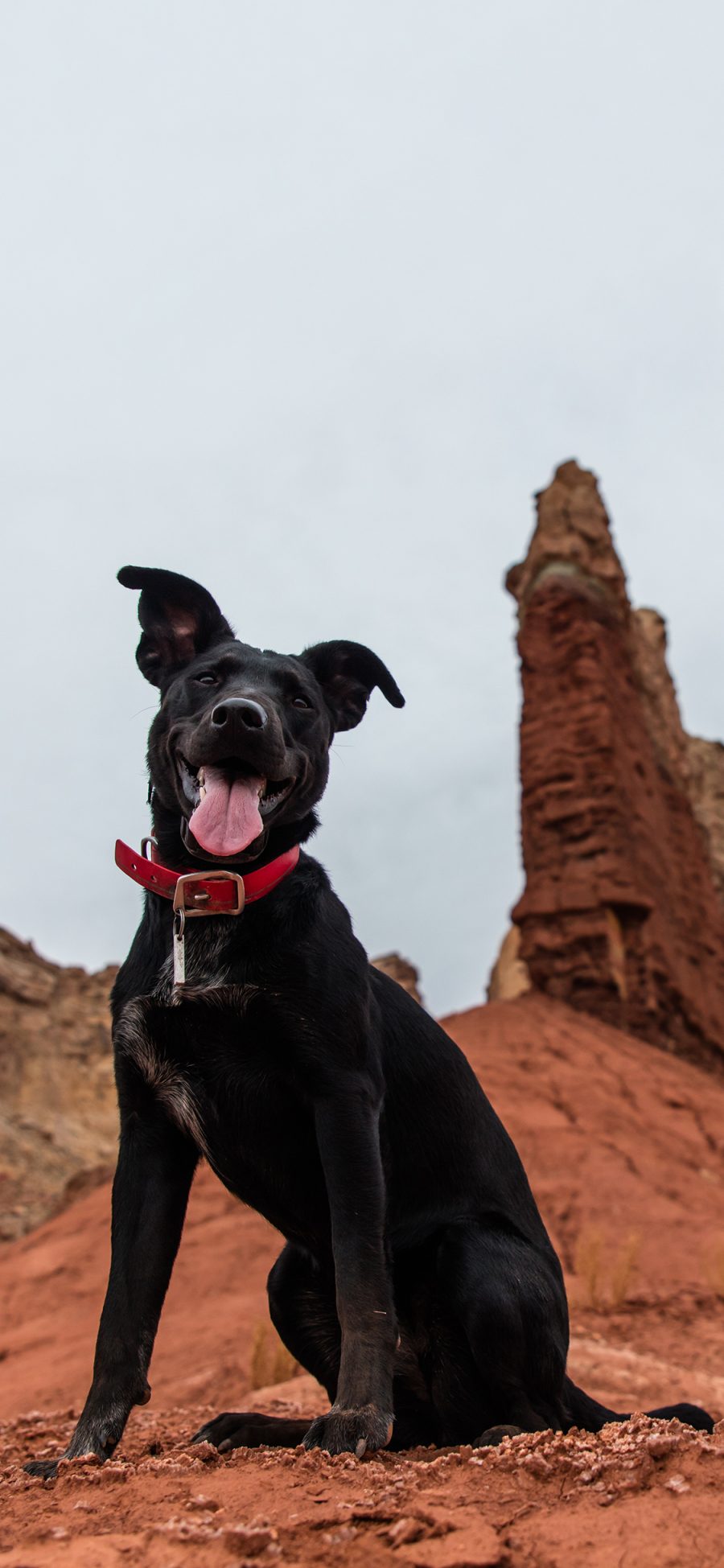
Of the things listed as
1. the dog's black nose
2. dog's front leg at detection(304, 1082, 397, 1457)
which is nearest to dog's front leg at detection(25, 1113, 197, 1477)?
dog's front leg at detection(304, 1082, 397, 1457)

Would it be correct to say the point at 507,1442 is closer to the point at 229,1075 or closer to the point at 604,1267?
the point at 229,1075

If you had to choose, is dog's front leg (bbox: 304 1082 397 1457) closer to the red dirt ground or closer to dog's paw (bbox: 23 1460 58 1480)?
the red dirt ground

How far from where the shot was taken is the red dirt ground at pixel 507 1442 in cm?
184

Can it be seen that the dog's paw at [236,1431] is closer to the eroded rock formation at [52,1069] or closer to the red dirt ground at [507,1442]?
the red dirt ground at [507,1442]

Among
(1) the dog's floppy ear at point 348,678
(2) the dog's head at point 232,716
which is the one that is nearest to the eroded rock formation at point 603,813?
(1) the dog's floppy ear at point 348,678

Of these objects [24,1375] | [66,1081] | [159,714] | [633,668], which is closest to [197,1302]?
[24,1375]

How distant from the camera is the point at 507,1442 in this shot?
2418mm

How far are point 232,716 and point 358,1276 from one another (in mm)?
1385

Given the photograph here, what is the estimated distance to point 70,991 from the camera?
22.2 m

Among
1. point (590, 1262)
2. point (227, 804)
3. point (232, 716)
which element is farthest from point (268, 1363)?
point (232, 716)

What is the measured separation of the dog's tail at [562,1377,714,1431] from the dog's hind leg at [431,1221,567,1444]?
0.12m

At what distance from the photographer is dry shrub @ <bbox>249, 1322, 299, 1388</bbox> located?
6.07 metres

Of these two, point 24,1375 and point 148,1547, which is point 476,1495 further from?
point 24,1375

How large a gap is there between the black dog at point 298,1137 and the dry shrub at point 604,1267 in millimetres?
4323
